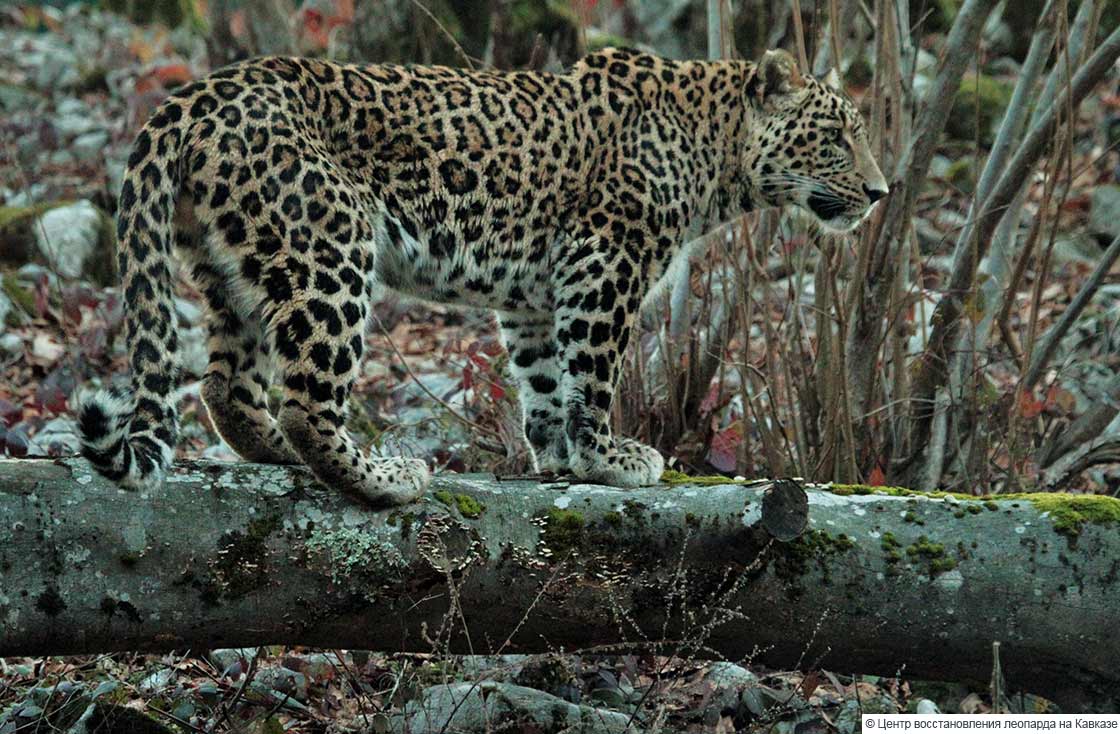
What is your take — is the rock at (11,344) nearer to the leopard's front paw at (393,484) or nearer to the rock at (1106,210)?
the leopard's front paw at (393,484)

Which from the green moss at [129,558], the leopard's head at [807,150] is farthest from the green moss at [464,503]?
the leopard's head at [807,150]

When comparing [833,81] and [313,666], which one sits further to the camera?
[833,81]

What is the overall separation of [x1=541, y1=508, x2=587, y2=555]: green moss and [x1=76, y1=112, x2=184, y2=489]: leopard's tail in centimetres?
139

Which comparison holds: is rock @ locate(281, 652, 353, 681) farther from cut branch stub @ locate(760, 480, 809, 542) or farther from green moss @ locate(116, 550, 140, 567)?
cut branch stub @ locate(760, 480, 809, 542)

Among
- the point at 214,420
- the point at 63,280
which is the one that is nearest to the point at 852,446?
the point at 214,420

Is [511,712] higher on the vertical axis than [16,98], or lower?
higher

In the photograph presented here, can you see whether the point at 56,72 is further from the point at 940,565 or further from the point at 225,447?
the point at 940,565

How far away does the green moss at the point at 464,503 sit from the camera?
5234 millimetres

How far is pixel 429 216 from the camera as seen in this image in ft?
19.6

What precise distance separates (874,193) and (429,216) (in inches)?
90.0

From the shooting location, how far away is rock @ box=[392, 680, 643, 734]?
5297 mm

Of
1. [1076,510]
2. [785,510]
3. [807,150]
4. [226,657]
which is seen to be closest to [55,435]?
[226,657]

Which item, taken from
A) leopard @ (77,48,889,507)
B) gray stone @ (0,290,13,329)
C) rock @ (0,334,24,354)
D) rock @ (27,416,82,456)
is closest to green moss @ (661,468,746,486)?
leopard @ (77,48,889,507)

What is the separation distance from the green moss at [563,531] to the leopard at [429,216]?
1.67 ft
